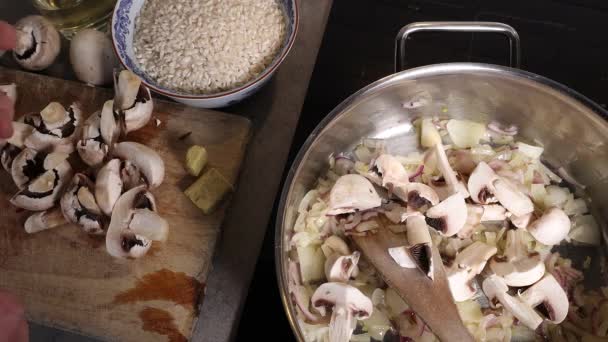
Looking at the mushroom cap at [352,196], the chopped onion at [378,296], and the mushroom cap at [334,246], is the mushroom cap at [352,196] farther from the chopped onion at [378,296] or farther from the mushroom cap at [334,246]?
the chopped onion at [378,296]

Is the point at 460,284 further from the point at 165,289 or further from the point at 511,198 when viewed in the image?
the point at 165,289

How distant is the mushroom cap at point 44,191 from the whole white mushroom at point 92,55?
24 centimetres

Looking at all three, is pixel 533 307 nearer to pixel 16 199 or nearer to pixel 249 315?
pixel 249 315

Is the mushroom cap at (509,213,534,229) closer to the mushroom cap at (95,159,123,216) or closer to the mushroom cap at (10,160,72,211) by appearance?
the mushroom cap at (95,159,123,216)

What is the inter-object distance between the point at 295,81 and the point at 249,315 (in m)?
0.58

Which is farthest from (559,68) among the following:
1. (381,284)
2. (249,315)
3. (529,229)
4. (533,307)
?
(249,315)

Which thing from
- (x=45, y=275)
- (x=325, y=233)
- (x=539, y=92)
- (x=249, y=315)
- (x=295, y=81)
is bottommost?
(x=249, y=315)

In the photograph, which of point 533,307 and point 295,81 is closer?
point 533,307

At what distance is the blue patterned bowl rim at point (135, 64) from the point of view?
3.34ft

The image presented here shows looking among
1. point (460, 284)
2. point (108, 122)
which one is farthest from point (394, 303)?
point (108, 122)

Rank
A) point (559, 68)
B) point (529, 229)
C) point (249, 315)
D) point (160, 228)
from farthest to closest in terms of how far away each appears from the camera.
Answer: point (559, 68) < point (249, 315) < point (529, 229) < point (160, 228)

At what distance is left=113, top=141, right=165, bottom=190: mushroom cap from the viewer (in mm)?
1012

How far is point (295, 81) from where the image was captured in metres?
1.22

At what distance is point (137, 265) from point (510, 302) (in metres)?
0.76
